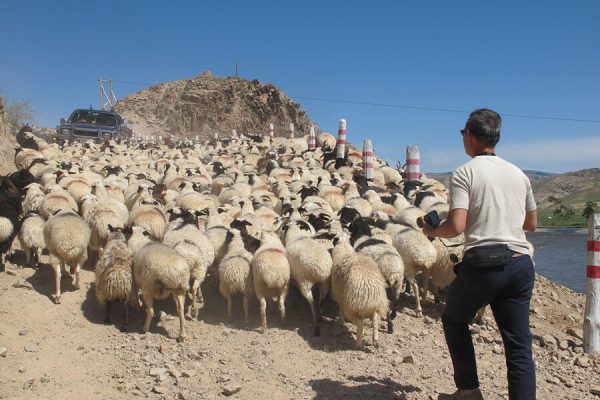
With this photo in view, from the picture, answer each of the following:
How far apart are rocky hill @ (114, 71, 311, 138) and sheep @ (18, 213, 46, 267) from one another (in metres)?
30.2

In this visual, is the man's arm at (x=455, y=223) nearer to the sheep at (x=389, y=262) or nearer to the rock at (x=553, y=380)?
the rock at (x=553, y=380)

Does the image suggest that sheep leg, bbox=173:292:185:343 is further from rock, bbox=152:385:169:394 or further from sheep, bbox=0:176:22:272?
sheep, bbox=0:176:22:272

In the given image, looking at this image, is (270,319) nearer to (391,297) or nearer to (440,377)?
(391,297)

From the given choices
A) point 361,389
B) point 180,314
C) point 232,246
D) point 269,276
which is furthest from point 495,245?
point 232,246

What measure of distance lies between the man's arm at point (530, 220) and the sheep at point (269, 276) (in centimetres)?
304

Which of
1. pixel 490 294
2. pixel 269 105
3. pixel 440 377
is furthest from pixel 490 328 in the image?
pixel 269 105

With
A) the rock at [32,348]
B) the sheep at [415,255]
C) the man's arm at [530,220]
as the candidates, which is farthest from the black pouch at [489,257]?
the rock at [32,348]

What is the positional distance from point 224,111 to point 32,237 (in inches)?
1287

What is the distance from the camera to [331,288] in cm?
597

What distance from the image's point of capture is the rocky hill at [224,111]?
3847 cm

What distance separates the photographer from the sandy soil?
4.48m

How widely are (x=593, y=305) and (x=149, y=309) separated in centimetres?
493

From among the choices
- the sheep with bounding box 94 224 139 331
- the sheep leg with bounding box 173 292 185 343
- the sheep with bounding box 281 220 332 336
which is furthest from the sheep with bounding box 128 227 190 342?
the sheep with bounding box 281 220 332 336

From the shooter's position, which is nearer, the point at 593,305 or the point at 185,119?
the point at 593,305
